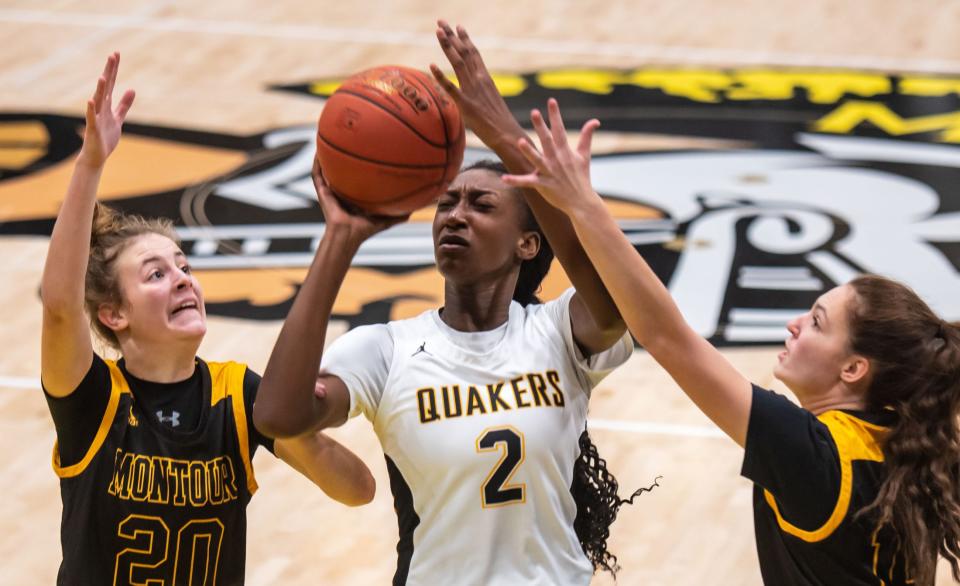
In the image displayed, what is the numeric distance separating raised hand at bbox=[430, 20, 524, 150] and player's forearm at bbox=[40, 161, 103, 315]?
2.68 feet

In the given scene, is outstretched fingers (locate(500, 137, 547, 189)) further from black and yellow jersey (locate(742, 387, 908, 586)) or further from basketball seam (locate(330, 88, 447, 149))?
black and yellow jersey (locate(742, 387, 908, 586))

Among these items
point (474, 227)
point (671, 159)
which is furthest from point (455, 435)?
point (671, 159)

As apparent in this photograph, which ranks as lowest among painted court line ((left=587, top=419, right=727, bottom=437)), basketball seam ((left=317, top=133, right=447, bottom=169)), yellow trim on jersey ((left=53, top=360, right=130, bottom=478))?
yellow trim on jersey ((left=53, top=360, right=130, bottom=478))

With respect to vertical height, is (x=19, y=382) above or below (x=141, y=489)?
above

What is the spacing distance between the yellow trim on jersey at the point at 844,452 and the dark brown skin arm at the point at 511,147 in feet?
1.71

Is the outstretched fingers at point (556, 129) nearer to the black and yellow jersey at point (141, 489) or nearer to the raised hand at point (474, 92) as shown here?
the raised hand at point (474, 92)

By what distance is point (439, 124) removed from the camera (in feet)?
10.2

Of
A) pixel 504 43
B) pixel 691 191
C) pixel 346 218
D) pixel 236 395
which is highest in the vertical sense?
pixel 504 43

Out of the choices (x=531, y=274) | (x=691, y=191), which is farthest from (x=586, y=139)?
(x=691, y=191)

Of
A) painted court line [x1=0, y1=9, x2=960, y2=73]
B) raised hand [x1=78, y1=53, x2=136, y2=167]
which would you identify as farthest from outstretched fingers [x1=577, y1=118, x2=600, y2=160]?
painted court line [x1=0, y1=9, x2=960, y2=73]

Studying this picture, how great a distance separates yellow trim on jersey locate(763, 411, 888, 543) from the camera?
308 cm

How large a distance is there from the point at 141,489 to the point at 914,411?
1.82 meters

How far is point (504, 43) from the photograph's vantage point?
11125mm

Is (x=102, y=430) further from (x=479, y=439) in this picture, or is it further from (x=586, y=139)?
(x=586, y=139)
